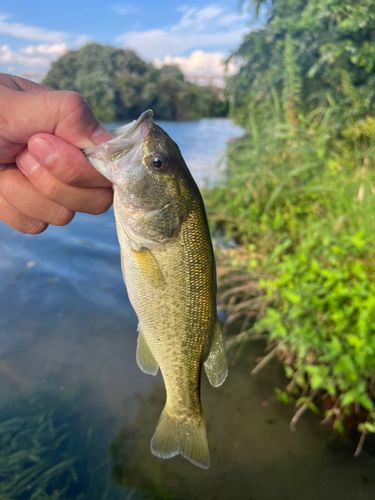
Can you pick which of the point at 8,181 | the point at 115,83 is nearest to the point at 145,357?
the point at 8,181

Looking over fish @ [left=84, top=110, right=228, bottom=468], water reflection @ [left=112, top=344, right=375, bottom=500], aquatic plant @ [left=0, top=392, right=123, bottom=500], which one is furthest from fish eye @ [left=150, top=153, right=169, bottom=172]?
aquatic plant @ [left=0, top=392, right=123, bottom=500]

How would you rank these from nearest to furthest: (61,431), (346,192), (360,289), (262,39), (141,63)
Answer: (360,289), (61,431), (346,192), (262,39), (141,63)

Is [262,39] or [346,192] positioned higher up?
[262,39]

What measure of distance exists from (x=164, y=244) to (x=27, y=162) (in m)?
0.75

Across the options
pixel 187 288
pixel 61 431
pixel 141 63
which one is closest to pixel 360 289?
pixel 187 288

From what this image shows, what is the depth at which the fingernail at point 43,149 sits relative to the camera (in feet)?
4.45

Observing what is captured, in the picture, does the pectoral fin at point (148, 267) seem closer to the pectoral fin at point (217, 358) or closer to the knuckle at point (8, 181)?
the pectoral fin at point (217, 358)

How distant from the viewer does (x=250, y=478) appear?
9.59 feet

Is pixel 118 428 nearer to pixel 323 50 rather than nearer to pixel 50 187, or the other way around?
pixel 50 187

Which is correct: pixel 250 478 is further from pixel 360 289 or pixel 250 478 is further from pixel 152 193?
pixel 152 193

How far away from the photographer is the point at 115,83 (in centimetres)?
1183

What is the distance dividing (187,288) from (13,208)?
1.13 metres

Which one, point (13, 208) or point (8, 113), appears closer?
point (8, 113)

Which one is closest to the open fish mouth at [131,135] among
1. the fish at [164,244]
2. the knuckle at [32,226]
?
the fish at [164,244]
